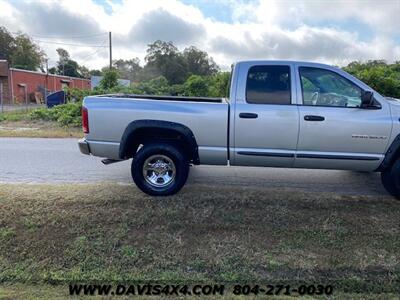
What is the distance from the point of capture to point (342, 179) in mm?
6164

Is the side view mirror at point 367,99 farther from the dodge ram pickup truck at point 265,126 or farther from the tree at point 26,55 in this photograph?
→ the tree at point 26,55

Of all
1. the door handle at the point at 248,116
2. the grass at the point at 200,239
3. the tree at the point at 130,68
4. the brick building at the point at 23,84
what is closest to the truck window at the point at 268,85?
the door handle at the point at 248,116

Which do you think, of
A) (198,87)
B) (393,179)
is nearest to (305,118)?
(393,179)

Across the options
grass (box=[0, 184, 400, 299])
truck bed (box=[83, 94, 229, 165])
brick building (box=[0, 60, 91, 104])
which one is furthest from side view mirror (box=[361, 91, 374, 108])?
brick building (box=[0, 60, 91, 104])

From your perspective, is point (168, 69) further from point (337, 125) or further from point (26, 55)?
point (337, 125)

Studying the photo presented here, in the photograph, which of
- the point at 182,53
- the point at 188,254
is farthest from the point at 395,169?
the point at 182,53

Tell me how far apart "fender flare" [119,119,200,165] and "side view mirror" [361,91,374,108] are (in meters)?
2.35

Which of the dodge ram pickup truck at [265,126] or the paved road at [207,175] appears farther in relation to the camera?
the paved road at [207,175]

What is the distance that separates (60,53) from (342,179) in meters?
81.0

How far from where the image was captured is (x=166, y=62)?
46062 millimetres

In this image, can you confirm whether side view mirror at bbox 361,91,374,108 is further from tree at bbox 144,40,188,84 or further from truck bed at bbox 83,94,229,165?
tree at bbox 144,40,188,84

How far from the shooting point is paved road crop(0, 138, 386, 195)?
579 centimetres

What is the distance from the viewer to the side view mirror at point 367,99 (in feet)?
15.4

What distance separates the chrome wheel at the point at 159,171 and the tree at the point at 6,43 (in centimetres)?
6376
